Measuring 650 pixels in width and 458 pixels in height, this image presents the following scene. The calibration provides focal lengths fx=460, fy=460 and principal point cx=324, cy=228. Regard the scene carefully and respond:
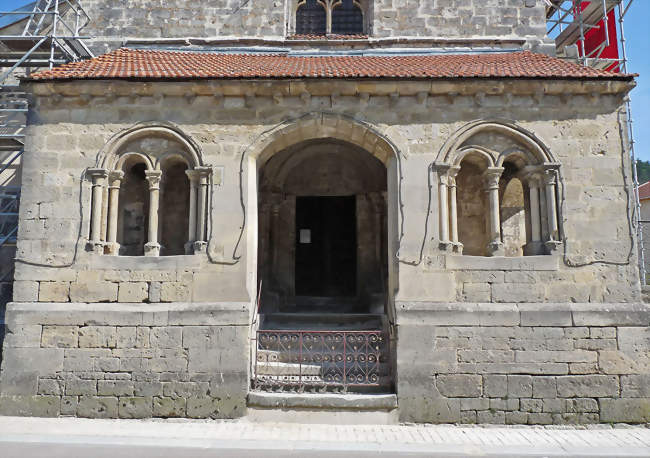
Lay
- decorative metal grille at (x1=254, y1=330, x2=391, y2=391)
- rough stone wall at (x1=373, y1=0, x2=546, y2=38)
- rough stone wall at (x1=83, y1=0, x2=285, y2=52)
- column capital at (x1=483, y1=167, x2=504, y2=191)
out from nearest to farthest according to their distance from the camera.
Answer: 1. decorative metal grille at (x1=254, y1=330, x2=391, y2=391)
2. column capital at (x1=483, y1=167, x2=504, y2=191)
3. rough stone wall at (x1=373, y1=0, x2=546, y2=38)
4. rough stone wall at (x1=83, y1=0, x2=285, y2=52)

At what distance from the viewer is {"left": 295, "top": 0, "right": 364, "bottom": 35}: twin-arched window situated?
11266 millimetres

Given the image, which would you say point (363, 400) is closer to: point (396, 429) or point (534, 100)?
point (396, 429)

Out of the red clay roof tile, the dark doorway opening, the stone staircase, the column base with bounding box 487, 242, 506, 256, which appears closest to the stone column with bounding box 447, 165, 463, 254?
the column base with bounding box 487, 242, 506, 256

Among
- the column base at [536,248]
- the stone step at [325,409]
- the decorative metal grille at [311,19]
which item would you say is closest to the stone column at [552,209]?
the column base at [536,248]

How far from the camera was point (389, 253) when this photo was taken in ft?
24.3

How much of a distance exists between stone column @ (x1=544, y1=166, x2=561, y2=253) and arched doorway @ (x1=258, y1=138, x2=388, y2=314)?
3399 mm

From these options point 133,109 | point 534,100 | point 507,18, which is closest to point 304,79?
point 133,109

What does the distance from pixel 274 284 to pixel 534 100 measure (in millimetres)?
5969

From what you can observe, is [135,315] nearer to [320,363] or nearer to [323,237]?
[320,363]

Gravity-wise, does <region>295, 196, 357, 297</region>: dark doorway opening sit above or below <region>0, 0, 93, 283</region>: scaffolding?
below

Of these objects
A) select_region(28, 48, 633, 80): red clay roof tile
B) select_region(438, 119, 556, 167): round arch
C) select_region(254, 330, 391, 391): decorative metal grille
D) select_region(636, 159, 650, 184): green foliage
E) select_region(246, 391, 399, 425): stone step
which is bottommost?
select_region(246, 391, 399, 425): stone step

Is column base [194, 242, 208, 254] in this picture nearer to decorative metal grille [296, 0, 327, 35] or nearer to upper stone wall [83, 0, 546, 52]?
upper stone wall [83, 0, 546, 52]

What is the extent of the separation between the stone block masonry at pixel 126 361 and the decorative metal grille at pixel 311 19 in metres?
7.51

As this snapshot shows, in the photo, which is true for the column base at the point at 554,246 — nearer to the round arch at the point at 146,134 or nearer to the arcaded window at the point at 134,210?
the round arch at the point at 146,134
